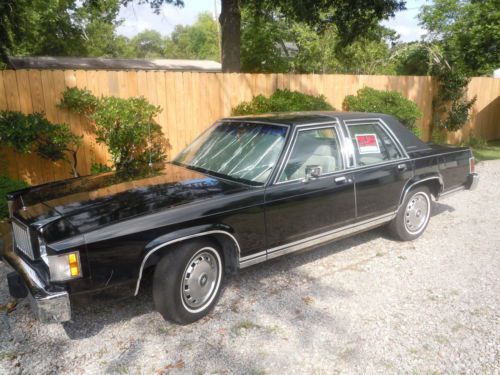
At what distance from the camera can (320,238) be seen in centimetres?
413

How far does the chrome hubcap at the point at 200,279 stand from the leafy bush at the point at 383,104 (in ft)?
23.9

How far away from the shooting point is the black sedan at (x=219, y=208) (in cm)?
285

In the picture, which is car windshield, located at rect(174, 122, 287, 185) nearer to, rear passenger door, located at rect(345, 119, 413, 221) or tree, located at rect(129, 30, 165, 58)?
rear passenger door, located at rect(345, 119, 413, 221)

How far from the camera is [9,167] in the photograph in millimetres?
6176

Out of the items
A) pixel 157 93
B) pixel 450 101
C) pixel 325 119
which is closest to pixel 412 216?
pixel 325 119

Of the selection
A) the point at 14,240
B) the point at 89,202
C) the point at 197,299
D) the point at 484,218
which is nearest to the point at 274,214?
the point at 197,299

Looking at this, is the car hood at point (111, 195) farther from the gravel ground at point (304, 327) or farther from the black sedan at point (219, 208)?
the gravel ground at point (304, 327)

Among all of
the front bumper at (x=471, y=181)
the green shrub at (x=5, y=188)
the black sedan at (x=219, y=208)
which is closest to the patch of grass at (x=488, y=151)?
the front bumper at (x=471, y=181)

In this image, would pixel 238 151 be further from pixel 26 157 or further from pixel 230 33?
pixel 230 33

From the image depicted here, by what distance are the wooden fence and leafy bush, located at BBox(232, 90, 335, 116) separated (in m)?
0.27

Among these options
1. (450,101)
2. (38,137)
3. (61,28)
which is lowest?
(38,137)

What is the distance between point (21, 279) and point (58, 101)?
4.25m

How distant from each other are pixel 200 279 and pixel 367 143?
2.52 m

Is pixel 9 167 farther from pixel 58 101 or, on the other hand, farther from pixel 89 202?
pixel 89 202
